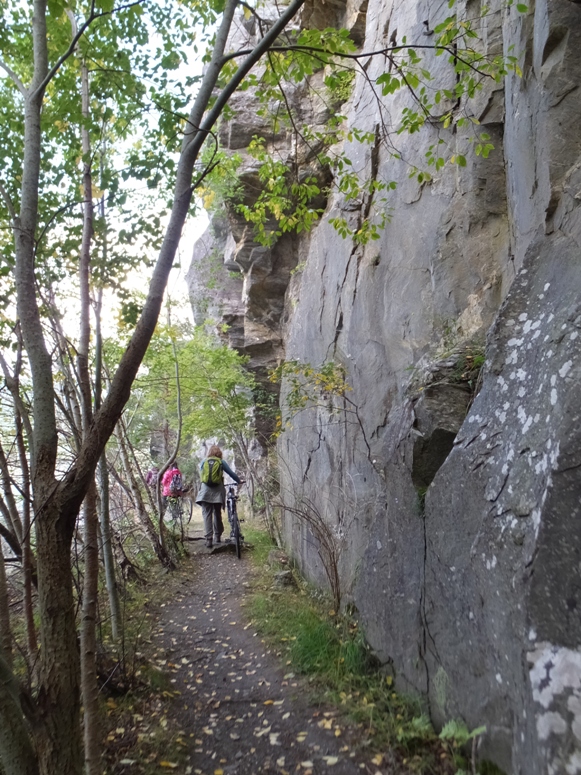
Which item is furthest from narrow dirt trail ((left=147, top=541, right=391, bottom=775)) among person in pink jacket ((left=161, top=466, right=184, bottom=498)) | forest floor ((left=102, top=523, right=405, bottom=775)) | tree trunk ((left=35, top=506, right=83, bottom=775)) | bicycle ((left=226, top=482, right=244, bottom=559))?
person in pink jacket ((left=161, top=466, right=184, bottom=498))

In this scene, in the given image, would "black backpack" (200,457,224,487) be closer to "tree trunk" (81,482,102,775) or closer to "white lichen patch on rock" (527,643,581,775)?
"tree trunk" (81,482,102,775)

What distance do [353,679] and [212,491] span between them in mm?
5768

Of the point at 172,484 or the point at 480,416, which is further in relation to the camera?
the point at 172,484

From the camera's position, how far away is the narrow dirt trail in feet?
10.4

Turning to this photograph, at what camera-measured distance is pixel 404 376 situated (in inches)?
192

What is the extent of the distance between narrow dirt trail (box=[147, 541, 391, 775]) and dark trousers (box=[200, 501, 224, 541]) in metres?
3.29

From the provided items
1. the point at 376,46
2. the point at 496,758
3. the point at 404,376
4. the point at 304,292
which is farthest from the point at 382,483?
the point at 376,46

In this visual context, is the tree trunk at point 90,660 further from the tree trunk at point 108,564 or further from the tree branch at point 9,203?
the tree branch at point 9,203

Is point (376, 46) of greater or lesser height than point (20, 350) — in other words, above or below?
above

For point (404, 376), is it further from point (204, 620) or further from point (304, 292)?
point (304, 292)

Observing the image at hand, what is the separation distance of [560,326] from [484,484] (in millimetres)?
1007

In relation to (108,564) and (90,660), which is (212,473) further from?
(90,660)

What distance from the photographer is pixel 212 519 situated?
379 inches

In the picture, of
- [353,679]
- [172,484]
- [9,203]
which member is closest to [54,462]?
[9,203]
